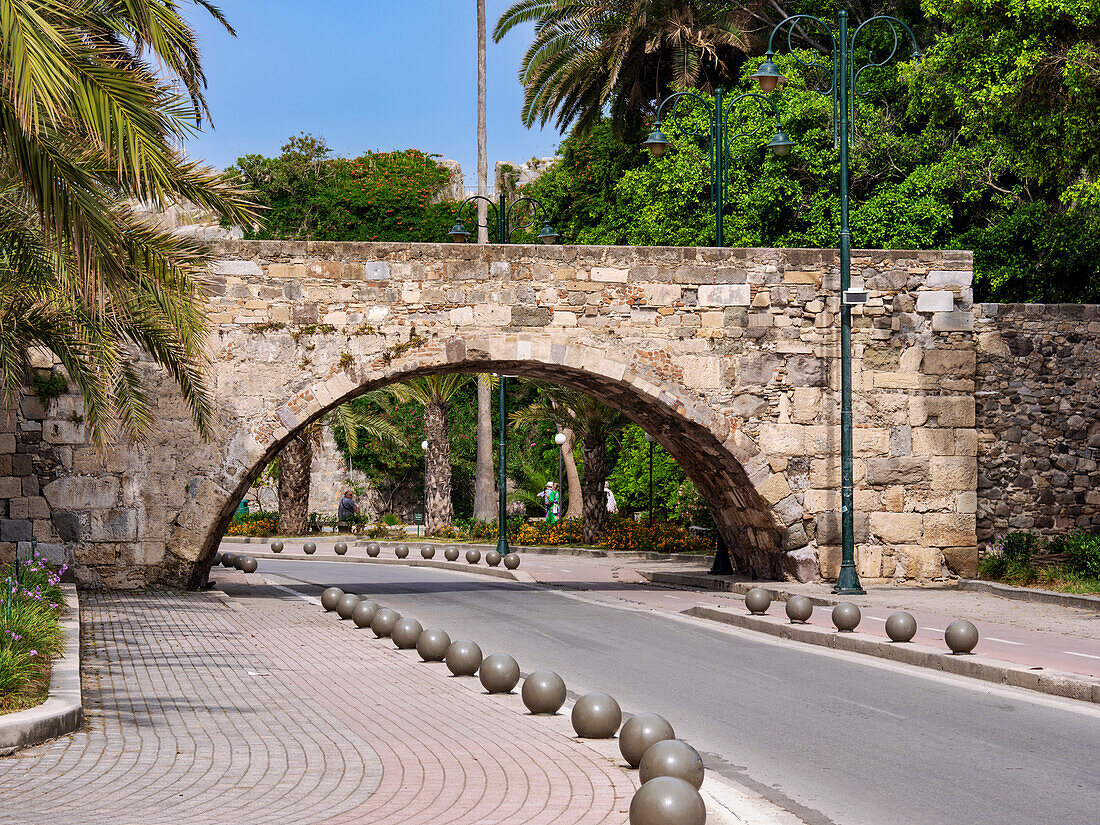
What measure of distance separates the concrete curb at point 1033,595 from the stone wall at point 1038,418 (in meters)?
1.70

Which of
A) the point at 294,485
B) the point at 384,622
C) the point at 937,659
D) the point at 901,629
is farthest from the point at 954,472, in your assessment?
the point at 294,485

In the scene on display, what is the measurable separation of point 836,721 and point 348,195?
3786 cm

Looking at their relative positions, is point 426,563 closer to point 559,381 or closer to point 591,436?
point 591,436

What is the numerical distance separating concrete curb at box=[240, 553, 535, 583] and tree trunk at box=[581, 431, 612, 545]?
419 centimetres

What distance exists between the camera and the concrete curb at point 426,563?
22.2m

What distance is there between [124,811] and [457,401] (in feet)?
118

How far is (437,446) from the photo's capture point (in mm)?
33594

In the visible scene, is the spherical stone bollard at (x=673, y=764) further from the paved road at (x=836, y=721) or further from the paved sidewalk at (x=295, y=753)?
the paved road at (x=836, y=721)

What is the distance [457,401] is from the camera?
41.5m

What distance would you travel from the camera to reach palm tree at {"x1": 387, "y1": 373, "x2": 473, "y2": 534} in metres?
33.5

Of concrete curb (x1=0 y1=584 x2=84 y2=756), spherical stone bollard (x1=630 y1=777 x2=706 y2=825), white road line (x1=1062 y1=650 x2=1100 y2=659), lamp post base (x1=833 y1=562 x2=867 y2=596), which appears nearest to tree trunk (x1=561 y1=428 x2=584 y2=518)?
lamp post base (x1=833 y1=562 x2=867 y2=596)

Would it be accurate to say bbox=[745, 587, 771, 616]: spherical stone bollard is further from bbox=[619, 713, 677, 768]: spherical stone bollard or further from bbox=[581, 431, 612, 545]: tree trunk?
bbox=[581, 431, 612, 545]: tree trunk

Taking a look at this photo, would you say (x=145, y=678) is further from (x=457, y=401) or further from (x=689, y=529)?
(x=457, y=401)

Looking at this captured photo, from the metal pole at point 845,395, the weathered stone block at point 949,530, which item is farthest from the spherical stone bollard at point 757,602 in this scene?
the weathered stone block at point 949,530
